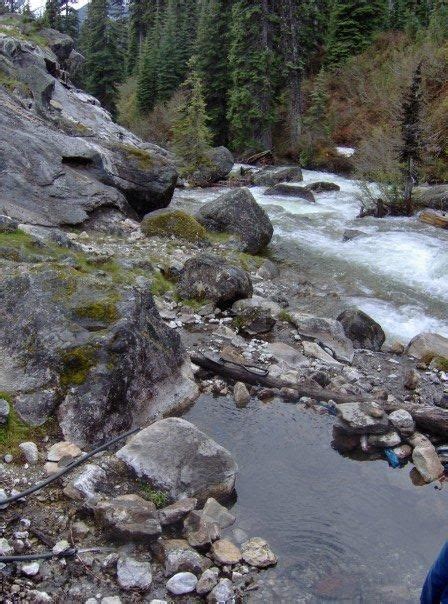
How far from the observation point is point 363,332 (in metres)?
10.1

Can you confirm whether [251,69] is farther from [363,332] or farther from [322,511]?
[322,511]

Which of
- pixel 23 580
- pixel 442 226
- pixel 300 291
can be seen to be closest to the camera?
pixel 23 580

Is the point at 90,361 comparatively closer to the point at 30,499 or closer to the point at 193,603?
the point at 30,499

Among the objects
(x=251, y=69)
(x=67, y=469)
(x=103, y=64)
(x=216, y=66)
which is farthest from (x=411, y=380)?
(x=103, y=64)

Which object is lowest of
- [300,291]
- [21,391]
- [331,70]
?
[300,291]

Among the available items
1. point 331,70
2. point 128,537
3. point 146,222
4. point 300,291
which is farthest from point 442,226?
point 331,70

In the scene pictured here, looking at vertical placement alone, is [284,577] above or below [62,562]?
below

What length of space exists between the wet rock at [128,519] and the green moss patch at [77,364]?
1501 millimetres

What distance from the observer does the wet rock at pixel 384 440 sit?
261 inches

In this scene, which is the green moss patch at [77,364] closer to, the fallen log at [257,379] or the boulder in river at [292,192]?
the fallen log at [257,379]

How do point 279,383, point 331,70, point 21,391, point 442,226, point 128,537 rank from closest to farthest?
point 128,537, point 21,391, point 279,383, point 442,226, point 331,70

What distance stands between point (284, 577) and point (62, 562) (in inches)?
69.5

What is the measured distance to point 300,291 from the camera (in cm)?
1284

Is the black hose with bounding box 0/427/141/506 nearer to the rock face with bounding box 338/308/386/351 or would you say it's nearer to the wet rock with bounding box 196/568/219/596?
the wet rock with bounding box 196/568/219/596
